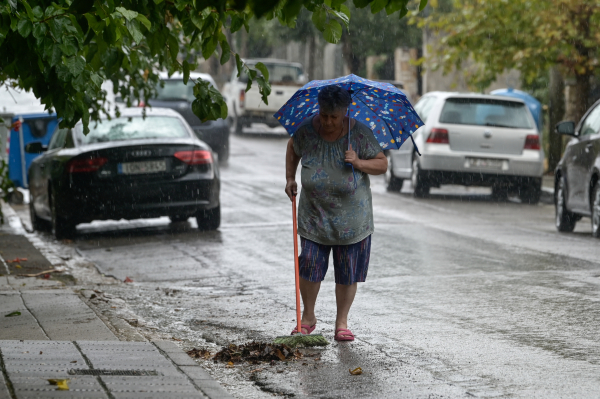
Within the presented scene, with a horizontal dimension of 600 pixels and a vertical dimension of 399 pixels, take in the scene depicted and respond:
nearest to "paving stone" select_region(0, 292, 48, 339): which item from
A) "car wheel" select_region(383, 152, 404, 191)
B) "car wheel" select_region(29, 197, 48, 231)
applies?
"car wheel" select_region(29, 197, 48, 231)

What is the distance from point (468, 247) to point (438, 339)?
485 centimetres

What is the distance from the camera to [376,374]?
5.58m

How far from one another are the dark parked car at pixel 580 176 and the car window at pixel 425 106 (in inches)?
179

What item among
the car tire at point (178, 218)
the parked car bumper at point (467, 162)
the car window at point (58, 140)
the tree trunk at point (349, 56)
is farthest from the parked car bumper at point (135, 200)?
the tree trunk at point (349, 56)

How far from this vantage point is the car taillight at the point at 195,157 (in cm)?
1234

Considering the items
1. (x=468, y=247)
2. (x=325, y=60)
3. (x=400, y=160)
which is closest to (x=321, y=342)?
(x=468, y=247)

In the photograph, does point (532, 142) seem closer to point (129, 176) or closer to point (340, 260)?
point (129, 176)

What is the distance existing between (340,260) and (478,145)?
11221 mm

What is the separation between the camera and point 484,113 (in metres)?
17.6

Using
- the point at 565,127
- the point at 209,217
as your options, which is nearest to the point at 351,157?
the point at 209,217

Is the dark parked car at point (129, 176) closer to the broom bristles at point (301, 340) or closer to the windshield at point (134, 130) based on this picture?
the windshield at point (134, 130)

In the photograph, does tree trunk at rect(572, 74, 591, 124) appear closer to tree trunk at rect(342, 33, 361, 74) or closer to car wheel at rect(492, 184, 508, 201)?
car wheel at rect(492, 184, 508, 201)

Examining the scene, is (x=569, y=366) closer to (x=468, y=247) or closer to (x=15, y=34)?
(x=15, y=34)

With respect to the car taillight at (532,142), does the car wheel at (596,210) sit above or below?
below
